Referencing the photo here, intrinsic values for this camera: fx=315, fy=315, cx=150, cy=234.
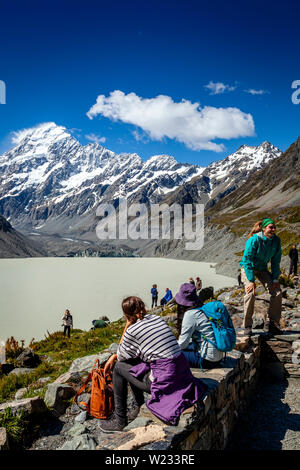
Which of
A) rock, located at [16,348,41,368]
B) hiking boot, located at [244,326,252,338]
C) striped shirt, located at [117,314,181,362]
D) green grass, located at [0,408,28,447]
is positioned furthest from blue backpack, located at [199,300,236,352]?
rock, located at [16,348,41,368]

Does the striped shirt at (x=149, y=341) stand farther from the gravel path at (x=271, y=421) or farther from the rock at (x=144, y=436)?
the gravel path at (x=271, y=421)

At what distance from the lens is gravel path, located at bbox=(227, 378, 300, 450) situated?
206 inches

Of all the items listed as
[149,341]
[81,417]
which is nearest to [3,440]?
[81,417]

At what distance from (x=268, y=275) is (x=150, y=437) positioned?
210 inches

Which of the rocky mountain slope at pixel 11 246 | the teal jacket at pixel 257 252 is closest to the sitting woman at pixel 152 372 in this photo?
the teal jacket at pixel 257 252

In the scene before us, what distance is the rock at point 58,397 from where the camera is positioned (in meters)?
5.69

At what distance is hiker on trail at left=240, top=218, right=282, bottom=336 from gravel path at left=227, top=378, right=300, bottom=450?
138 centimetres

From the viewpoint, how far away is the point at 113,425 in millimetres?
4488

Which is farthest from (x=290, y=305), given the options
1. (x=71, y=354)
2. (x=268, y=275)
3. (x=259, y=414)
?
(x=71, y=354)

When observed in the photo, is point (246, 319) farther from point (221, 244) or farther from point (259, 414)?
point (221, 244)

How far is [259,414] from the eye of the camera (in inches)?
246

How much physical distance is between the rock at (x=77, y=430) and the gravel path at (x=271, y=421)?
2.39 meters

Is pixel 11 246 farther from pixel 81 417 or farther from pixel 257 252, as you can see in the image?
pixel 81 417
